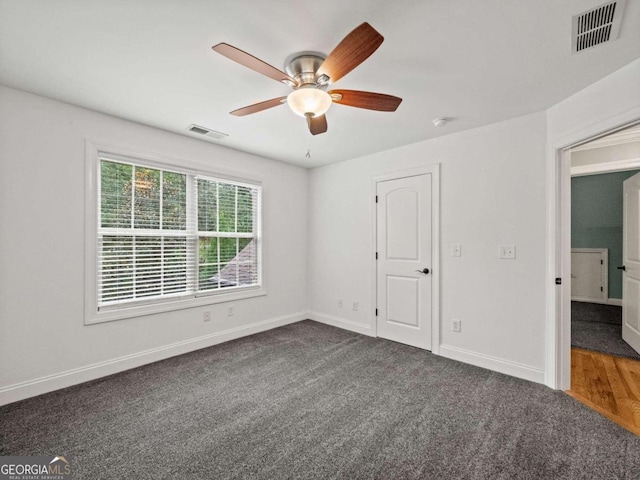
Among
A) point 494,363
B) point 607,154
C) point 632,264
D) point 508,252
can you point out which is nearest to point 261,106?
point 508,252

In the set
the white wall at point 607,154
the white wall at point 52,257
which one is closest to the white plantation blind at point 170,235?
the white wall at point 52,257

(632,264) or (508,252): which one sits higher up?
(508,252)

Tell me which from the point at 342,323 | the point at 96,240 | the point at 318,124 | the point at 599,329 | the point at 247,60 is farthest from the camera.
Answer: the point at 342,323

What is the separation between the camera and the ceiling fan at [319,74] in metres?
1.48

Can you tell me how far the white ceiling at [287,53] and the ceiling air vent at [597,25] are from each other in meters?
0.05

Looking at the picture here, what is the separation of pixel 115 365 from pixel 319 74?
123 inches

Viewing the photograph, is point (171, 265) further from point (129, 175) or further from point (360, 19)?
point (360, 19)

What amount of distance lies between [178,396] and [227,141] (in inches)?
107

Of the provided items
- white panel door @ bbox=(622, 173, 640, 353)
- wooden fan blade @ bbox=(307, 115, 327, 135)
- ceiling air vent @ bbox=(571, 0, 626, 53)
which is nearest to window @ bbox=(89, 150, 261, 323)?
wooden fan blade @ bbox=(307, 115, 327, 135)

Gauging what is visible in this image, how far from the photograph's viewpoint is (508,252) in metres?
2.85

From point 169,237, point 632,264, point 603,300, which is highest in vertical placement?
point 169,237

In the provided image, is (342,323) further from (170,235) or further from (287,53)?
(287,53)

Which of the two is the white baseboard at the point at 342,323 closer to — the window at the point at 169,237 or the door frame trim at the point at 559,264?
the window at the point at 169,237

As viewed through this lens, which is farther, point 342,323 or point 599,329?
point 342,323
